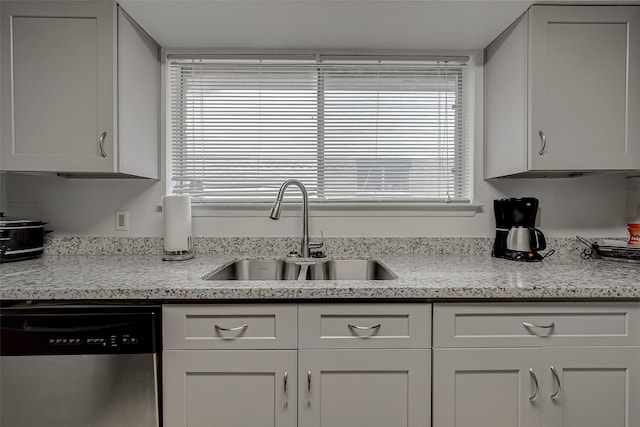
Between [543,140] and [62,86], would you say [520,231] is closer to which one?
[543,140]

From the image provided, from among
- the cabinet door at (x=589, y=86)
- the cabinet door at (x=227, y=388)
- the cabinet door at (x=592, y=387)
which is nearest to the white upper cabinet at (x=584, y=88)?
the cabinet door at (x=589, y=86)

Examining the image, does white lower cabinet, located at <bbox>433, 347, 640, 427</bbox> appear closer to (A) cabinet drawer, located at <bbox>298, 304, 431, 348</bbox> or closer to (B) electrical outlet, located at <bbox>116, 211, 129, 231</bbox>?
(A) cabinet drawer, located at <bbox>298, 304, 431, 348</bbox>

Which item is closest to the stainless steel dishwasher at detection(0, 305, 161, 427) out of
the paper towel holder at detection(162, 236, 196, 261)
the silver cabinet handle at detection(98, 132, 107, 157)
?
the paper towel holder at detection(162, 236, 196, 261)

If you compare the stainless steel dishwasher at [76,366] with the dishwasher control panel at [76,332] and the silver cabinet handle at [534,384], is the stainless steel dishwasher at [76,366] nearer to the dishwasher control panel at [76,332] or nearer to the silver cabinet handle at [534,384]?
the dishwasher control panel at [76,332]

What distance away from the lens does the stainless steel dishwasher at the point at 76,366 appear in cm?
110

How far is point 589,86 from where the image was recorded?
4.79 ft

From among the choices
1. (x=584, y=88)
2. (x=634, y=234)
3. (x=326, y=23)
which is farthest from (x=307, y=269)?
(x=634, y=234)

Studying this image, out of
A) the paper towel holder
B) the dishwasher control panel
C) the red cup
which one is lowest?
the dishwasher control panel

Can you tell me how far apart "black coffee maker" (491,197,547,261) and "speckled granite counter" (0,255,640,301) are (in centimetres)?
18

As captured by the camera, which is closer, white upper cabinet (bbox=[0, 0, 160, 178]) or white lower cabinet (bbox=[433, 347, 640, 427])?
white lower cabinet (bbox=[433, 347, 640, 427])

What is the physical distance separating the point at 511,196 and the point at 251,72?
1.60 m

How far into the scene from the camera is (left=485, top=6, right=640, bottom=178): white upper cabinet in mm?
1454

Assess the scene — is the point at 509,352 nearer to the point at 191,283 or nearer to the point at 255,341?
the point at 255,341

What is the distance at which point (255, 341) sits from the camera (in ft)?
3.74
